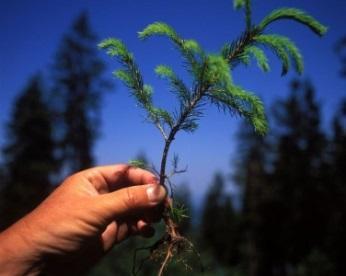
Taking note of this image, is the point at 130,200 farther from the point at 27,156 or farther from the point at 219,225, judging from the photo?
the point at 219,225

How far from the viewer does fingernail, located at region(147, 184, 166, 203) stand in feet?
11.6

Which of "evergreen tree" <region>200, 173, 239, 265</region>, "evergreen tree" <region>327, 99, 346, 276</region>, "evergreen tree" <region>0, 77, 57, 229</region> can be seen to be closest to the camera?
"evergreen tree" <region>327, 99, 346, 276</region>

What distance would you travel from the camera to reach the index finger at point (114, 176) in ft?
14.6

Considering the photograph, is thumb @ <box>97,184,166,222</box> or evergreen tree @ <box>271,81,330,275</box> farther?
evergreen tree @ <box>271,81,330,275</box>

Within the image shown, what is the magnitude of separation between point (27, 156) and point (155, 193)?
33.1m

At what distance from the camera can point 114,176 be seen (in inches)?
181

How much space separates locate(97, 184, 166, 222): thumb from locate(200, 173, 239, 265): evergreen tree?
59244mm

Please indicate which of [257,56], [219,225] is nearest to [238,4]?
[257,56]

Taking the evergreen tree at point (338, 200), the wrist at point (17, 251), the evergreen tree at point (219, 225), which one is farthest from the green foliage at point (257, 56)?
the evergreen tree at point (219, 225)

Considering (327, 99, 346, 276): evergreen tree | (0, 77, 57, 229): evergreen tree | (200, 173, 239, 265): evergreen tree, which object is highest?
(0, 77, 57, 229): evergreen tree

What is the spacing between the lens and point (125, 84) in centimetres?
325

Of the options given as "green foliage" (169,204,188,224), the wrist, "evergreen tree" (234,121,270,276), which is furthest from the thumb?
"evergreen tree" (234,121,270,276)

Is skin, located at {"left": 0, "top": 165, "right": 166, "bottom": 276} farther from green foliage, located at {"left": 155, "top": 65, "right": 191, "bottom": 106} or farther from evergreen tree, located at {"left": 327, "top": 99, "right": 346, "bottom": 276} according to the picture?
evergreen tree, located at {"left": 327, "top": 99, "right": 346, "bottom": 276}

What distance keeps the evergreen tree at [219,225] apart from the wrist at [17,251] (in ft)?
194
